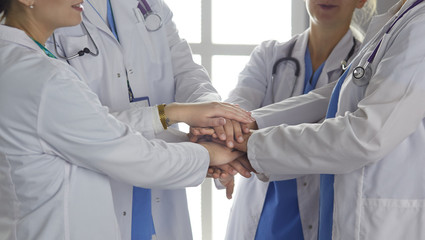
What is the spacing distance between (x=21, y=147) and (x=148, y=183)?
1.18ft

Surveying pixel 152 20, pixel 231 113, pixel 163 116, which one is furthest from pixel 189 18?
pixel 163 116

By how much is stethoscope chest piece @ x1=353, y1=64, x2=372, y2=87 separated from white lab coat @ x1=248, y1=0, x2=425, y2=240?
0.05 ft

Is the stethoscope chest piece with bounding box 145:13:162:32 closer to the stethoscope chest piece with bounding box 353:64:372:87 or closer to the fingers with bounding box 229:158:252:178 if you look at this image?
the fingers with bounding box 229:158:252:178

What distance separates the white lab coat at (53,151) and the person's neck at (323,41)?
1.06 meters

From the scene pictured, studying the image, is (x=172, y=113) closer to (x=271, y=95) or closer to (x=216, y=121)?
(x=216, y=121)

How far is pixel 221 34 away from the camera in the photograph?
3404 millimetres

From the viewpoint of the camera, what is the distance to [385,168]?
1.56 metres

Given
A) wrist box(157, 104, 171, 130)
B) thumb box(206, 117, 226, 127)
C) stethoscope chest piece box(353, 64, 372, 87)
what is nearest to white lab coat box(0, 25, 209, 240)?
wrist box(157, 104, 171, 130)

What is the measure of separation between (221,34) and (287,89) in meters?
1.22

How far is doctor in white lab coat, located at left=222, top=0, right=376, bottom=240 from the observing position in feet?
6.89

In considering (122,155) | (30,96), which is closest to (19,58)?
(30,96)

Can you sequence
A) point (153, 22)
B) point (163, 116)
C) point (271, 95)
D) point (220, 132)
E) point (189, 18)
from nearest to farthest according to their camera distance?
point (163, 116) < point (220, 132) < point (153, 22) < point (271, 95) < point (189, 18)

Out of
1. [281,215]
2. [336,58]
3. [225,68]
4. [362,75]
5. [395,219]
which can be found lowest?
[281,215]

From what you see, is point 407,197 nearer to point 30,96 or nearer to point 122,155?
point 122,155
